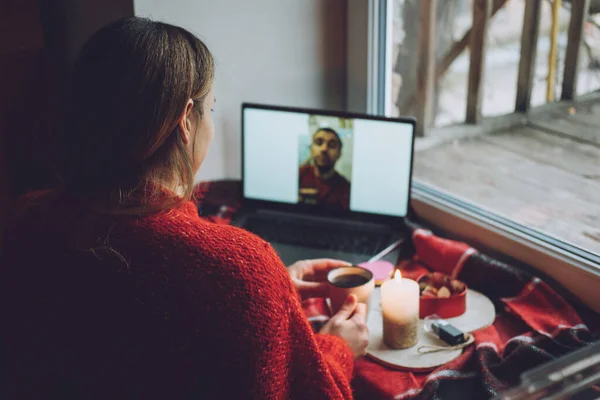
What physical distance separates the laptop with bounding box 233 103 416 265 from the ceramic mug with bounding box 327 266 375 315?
207mm

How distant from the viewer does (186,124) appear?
2.95ft

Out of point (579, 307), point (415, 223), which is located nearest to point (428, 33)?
point (415, 223)

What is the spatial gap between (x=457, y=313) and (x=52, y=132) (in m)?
0.80

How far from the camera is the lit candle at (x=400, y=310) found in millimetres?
1172

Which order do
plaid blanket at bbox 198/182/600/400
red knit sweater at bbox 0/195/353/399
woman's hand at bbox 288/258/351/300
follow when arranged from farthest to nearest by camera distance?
1. woman's hand at bbox 288/258/351/300
2. plaid blanket at bbox 198/182/600/400
3. red knit sweater at bbox 0/195/353/399

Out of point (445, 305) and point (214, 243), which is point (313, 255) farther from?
point (214, 243)

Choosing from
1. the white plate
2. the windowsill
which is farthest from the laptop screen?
the white plate

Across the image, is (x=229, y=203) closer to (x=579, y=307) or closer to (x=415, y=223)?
(x=415, y=223)

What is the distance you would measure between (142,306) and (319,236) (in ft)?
2.63

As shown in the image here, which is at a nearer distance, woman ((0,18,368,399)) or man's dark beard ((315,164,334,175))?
woman ((0,18,368,399))

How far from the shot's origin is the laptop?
155 centimetres

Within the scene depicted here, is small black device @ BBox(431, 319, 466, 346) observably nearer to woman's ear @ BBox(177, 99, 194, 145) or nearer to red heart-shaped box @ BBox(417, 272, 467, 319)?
red heart-shaped box @ BBox(417, 272, 467, 319)

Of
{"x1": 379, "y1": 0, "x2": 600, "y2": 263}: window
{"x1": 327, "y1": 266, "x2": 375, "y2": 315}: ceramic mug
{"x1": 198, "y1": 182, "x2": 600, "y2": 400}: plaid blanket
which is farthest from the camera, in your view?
{"x1": 379, "y1": 0, "x2": 600, "y2": 263}: window

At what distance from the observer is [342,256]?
150 centimetres
